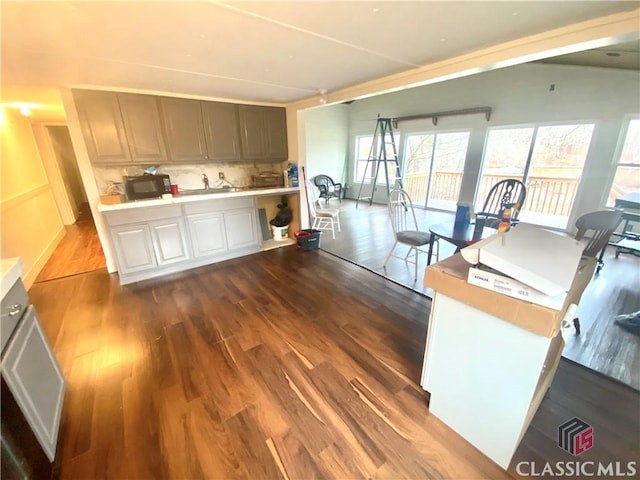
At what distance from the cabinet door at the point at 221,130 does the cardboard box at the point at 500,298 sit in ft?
10.8

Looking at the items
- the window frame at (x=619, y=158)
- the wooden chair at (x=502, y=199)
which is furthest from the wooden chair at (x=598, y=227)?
the window frame at (x=619, y=158)

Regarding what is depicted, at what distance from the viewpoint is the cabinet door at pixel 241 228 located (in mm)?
3668

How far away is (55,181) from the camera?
5.18m

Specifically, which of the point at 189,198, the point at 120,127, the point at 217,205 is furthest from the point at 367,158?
the point at 120,127

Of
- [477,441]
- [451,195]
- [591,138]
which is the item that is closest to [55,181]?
[477,441]

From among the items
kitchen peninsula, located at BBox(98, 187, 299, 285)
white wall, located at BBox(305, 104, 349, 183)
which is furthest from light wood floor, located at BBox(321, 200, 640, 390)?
white wall, located at BBox(305, 104, 349, 183)

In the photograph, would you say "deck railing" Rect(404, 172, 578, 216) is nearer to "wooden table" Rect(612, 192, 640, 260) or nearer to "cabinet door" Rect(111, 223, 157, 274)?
"wooden table" Rect(612, 192, 640, 260)

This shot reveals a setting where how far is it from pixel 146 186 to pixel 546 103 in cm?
637

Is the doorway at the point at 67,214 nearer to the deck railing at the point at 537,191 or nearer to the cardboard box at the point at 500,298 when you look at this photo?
the cardboard box at the point at 500,298

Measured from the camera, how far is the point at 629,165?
406 cm

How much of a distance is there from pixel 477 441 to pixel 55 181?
7386mm

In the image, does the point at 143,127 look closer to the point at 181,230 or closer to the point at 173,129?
the point at 173,129

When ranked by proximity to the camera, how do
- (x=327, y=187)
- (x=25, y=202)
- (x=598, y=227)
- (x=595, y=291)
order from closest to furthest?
(x=598, y=227)
(x=595, y=291)
(x=25, y=202)
(x=327, y=187)

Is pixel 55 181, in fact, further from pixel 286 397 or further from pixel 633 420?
pixel 633 420
